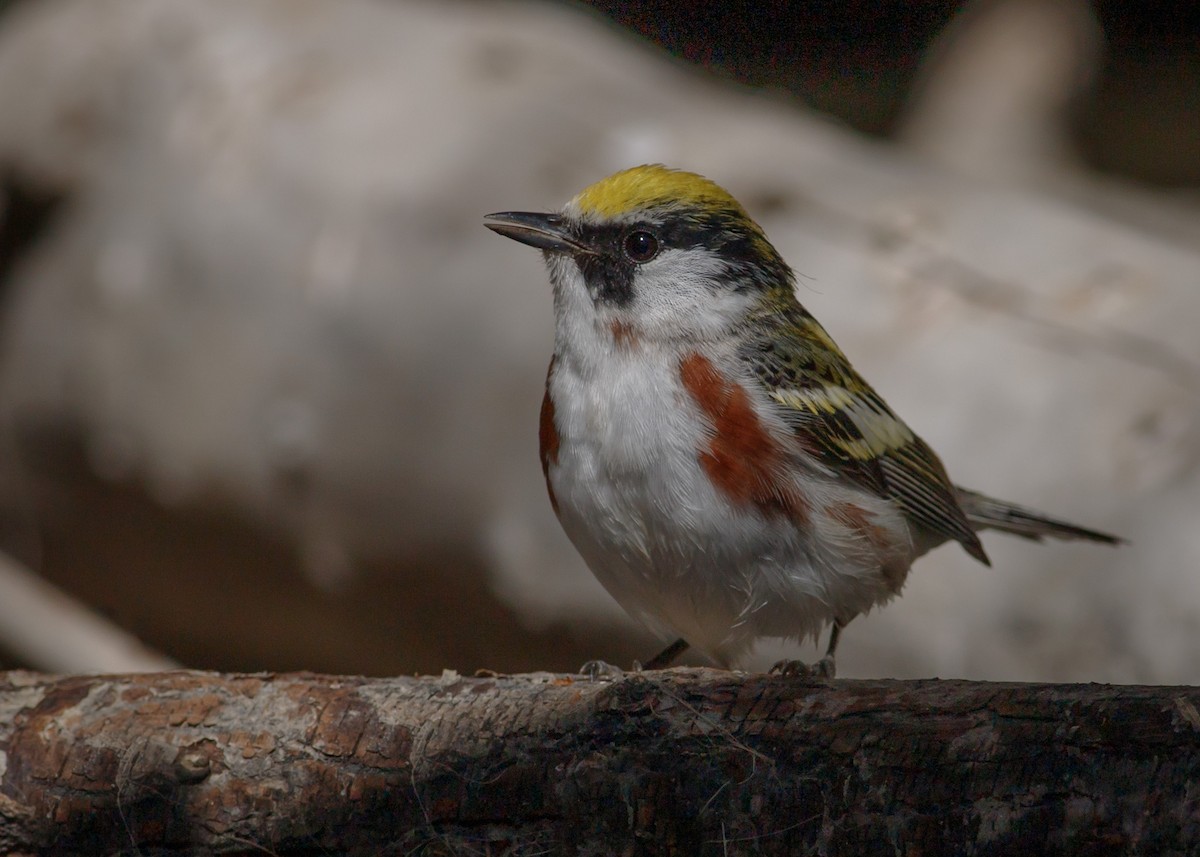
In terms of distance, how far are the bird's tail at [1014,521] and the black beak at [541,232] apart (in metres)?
1.62

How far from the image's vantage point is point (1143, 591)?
4.52 metres

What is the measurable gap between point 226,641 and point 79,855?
437cm

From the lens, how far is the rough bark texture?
2.39 metres

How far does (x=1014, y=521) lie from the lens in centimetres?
428

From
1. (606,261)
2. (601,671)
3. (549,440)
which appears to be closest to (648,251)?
(606,261)

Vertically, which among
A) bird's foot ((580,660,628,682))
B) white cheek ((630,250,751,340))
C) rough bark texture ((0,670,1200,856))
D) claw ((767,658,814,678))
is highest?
white cheek ((630,250,751,340))

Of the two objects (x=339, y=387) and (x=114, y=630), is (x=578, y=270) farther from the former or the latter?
(x=114, y=630)

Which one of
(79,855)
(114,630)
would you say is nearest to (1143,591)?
(79,855)

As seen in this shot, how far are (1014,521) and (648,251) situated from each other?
5.34 feet

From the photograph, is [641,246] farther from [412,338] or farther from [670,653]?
[412,338]

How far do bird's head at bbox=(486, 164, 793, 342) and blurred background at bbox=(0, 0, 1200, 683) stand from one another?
71.3 inches

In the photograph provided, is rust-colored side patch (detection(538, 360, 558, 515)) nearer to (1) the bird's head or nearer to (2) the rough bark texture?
(1) the bird's head

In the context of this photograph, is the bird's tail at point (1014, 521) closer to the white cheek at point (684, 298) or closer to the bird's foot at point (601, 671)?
the white cheek at point (684, 298)

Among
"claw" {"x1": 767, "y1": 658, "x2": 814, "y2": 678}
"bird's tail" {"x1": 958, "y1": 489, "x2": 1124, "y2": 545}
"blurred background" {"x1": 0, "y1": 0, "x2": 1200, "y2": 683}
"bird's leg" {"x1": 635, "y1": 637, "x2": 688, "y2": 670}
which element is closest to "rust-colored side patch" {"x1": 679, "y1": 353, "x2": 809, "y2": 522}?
"claw" {"x1": 767, "y1": 658, "x2": 814, "y2": 678}
